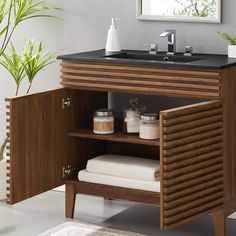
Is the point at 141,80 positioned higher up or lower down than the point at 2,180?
higher up

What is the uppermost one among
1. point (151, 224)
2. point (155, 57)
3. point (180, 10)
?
point (180, 10)

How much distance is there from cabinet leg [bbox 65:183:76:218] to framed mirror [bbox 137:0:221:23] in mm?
1035

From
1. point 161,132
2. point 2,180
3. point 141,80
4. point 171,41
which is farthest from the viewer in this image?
point 2,180

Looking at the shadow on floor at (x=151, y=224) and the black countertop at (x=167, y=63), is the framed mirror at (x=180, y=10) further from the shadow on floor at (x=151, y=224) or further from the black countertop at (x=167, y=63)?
the shadow on floor at (x=151, y=224)

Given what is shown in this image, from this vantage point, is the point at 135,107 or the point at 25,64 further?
the point at 25,64

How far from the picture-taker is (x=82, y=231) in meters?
4.23

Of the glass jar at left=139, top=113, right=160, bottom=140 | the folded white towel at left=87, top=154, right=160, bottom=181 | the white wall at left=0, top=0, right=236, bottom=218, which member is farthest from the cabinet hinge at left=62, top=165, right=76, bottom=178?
the white wall at left=0, top=0, right=236, bottom=218

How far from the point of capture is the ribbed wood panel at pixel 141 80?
3.91m

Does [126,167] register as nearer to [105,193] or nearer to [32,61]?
[105,193]

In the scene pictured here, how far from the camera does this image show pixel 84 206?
15.5 feet

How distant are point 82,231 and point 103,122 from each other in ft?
1.93

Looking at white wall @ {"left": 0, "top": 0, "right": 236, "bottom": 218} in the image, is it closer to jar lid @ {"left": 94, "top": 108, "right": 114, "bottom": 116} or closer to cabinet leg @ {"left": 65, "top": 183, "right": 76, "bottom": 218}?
jar lid @ {"left": 94, "top": 108, "right": 114, "bottom": 116}

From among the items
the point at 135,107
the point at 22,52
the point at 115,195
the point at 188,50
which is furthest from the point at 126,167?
the point at 22,52

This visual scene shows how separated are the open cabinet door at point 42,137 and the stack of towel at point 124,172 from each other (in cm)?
16
